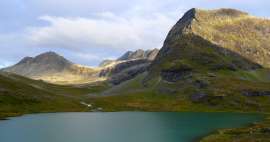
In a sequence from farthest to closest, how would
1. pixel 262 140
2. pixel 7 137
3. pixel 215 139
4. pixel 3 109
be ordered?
pixel 3 109
pixel 7 137
pixel 215 139
pixel 262 140

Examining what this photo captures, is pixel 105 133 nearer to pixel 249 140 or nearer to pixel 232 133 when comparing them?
pixel 232 133

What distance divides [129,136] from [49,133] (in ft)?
83.3

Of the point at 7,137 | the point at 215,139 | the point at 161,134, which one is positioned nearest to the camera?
the point at 215,139

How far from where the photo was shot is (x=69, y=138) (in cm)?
9675

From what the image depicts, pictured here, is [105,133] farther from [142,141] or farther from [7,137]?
[7,137]

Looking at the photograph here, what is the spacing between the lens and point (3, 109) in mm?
192375

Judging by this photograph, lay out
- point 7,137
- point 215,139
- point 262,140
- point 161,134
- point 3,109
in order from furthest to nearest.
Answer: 1. point 3,109
2. point 161,134
3. point 7,137
4. point 215,139
5. point 262,140

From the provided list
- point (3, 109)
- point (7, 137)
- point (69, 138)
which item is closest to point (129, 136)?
point (69, 138)

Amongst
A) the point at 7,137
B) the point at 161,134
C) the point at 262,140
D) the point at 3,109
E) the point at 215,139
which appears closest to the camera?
the point at 262,140

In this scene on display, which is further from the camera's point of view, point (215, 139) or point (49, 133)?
point (49, 133)

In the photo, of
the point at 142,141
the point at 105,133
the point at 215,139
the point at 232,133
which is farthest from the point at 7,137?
the point at 232,133

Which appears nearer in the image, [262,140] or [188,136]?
[262,140]

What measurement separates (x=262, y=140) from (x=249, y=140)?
2.86 m

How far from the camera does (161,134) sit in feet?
349
